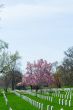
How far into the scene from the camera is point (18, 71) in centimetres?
13850

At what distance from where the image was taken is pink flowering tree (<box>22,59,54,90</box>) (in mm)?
85062

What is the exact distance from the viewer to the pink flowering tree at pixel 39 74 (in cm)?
8506

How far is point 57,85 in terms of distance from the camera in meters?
138

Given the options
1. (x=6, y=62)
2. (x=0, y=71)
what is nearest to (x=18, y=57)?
(x=6, y=62)

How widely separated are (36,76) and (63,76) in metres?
44.1

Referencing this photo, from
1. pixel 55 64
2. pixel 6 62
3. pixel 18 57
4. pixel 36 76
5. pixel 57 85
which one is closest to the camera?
pixel 36 76

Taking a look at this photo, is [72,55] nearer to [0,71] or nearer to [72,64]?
[72,64]

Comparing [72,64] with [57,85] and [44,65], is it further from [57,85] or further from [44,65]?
[44,65]

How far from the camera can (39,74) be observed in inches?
3366

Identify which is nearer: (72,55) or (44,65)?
(44,65)

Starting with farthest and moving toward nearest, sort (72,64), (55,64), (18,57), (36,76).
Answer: (55,64), (72,64), (18,57), (36,76)

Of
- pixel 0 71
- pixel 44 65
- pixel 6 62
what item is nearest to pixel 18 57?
pixel 6 62

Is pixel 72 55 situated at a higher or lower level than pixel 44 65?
higher

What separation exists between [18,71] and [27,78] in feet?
155
